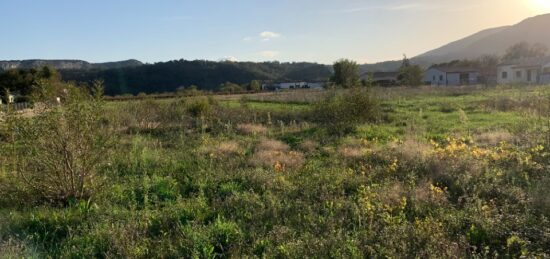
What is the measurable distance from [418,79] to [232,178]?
56805 mm

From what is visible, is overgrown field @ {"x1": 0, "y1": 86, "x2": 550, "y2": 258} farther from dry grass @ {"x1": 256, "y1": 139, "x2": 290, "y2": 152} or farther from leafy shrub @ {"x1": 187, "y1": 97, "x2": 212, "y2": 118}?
leafy shrub @ {"x1": 187, "y1": 97, "x2": 212, "y2": 118}

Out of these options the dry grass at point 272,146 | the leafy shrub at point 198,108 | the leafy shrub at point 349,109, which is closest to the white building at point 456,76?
the leafy shrub at point 198,108

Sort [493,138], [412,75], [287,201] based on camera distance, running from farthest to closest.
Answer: [412,75] < [493,138] < [287,201]

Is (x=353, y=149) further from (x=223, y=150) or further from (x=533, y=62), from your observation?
(x=533, y=62)

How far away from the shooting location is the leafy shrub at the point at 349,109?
13656 millimetres

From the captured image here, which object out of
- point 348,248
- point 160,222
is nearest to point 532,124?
point 348,248

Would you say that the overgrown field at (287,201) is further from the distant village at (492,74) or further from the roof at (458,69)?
the roof at (458,69)

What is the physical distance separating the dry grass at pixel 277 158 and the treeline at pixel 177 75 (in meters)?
62.7

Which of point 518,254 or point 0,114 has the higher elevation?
point 0,114

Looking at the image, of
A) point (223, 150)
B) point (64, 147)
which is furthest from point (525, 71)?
point (64, 147)

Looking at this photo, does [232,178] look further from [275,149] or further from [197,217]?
[275,149]

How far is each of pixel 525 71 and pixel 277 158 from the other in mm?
57660

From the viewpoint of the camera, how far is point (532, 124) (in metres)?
11.9

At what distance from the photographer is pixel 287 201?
234 inches
